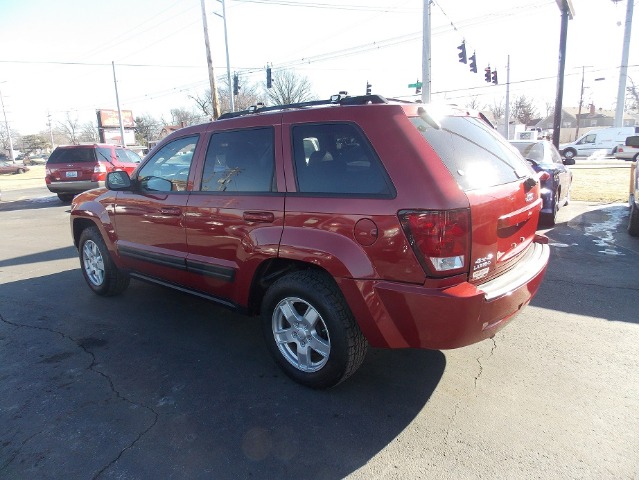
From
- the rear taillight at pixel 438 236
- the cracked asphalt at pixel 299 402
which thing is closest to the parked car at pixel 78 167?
the cracked asphalt at pixel 299 402

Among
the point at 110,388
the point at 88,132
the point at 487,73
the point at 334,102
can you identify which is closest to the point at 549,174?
the point at 334,102

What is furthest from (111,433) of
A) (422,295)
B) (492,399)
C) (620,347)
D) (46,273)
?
(46,273)

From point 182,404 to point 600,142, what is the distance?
120ft

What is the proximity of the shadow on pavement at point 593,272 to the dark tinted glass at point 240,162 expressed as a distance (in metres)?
3.15

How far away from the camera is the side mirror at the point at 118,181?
422cm

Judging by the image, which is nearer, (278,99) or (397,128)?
(397,128)

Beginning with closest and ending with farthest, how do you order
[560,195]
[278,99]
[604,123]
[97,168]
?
[560,195]
[97,168]
[278,99]
[604,123]

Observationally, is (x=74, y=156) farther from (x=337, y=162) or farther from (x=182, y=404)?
(x=337, y=162)

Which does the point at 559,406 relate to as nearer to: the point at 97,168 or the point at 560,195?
the point at 560,195

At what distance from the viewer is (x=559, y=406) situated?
274cm

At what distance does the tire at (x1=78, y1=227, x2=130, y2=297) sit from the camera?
15.7ft

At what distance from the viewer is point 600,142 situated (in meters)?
31.2

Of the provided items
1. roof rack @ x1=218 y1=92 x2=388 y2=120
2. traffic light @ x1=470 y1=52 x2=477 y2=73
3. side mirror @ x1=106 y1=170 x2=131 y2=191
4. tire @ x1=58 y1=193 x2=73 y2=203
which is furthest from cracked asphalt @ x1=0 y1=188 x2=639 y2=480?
traffic light @ x1=470 y1=52 x2=477 y2=73

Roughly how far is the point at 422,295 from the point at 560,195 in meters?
7.35
